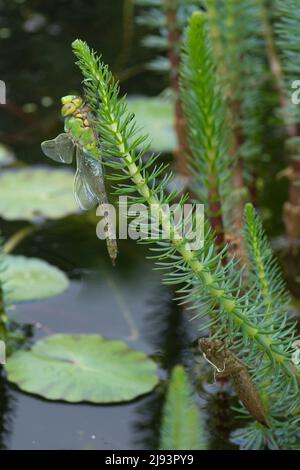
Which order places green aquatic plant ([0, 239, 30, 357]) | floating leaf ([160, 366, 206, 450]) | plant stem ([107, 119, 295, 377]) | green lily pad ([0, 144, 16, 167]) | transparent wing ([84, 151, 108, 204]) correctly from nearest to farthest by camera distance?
floating leaf ([160, 366, 206, 450]) < plant stem ([107, 119, 295, 377]) < transparent wing ([84, 151, 108, 204]) < green aquatic plant ([0, 239, 30, 357]) < green lily pad ([0, 144, 16, 167])

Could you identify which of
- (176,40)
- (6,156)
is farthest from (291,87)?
(6,156)

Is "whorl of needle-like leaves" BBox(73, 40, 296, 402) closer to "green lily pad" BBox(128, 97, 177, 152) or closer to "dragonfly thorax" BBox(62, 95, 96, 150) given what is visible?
"dragonfly thorax" BBox(62, 95, 96, 150)

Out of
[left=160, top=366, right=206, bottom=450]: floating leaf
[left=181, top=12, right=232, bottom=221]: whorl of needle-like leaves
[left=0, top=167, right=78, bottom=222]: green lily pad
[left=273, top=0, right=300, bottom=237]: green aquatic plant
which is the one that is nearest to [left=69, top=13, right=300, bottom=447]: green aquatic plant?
[left=160, top=366, right=206, bottom=450]: floating leaf

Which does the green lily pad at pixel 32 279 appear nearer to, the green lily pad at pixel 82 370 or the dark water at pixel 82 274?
the dark water at pixel 82 274

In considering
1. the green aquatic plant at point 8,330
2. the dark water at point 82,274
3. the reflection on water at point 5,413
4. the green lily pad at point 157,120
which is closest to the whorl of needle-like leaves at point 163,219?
the dark water at point 82,274

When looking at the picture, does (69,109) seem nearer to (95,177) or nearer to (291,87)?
(95,177)
